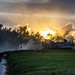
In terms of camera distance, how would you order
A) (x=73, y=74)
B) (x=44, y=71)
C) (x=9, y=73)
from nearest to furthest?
(x=73, y=74) → (x=44, y=71) → (x=9, y=73)

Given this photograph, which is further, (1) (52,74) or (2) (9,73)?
(2) (9,73)

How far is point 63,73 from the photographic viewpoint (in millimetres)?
60406

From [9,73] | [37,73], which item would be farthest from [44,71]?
[9,73]

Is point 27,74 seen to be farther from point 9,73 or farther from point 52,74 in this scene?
point 9,73

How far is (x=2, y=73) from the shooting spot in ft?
240

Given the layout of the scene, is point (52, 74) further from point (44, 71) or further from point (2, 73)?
point (2, 73)

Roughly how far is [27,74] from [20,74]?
177cm

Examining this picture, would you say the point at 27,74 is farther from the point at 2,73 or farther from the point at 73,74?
the point at 2,73

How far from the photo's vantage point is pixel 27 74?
6050cm

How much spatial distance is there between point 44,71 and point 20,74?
3110 millimetres

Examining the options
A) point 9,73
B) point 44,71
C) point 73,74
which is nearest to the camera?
point 73,74

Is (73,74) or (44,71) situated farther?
(44,71)

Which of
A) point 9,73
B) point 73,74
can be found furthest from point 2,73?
point 73,74

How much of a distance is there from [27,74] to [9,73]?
12337 millimetres
